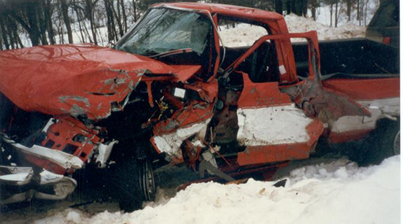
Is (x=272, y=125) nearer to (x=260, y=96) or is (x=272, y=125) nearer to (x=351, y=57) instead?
(x=260, y=96)

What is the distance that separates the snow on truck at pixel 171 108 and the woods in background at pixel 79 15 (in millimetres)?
2975

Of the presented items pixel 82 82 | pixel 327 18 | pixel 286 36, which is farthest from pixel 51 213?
pixel 327 18

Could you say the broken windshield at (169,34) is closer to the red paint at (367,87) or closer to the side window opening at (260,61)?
the side window opening at (260,61)

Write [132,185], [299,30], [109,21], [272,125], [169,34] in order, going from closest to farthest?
[132,185] → [272,125] → [169,34] → [109,21] → [299,30]

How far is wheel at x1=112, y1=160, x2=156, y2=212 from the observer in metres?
3.22

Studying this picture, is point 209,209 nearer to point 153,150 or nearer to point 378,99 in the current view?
point 153,150

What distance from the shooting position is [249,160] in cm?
359

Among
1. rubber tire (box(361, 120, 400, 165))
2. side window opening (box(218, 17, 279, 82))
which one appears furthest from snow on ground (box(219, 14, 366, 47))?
rubber tire (box(361, 120, 400, 165))

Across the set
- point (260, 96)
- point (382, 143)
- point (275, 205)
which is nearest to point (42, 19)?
point (260, 96)

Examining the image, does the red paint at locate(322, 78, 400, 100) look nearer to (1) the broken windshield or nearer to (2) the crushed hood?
(1) the broken windshield

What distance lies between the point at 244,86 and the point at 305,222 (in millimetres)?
1667

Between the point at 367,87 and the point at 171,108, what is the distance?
7.43 ft

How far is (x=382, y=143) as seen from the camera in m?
3.97

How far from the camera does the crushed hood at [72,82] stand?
9.01ft
